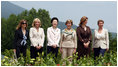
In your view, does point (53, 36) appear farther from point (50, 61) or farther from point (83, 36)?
point (50, 61)

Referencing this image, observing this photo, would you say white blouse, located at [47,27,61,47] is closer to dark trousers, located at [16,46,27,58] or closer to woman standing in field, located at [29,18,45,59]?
woman standing in field, located at [29,18,45,59]

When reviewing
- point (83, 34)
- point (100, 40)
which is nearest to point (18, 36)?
point (83, 34)

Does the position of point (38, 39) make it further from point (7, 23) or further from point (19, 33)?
point (7, 23)

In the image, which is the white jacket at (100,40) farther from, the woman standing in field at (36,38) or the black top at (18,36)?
the black top at (18,36)

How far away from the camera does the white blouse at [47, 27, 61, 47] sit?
299 inches

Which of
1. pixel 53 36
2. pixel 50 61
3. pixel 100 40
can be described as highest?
pixel 53 36

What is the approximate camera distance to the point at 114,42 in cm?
2408

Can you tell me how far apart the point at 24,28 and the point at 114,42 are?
18.0 m

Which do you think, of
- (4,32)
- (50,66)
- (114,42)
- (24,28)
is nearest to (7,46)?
(4,32)

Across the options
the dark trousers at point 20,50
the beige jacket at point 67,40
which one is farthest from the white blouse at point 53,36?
the dark trousers at point 20,50

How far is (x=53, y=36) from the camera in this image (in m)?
7.64

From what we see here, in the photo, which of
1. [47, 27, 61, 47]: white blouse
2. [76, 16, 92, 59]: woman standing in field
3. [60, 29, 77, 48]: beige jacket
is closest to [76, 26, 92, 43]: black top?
[76, 16, 92, 59]: woman standing in field

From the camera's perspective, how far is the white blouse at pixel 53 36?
24.9 feet

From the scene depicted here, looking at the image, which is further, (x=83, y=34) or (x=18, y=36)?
(x=83, y=34)
